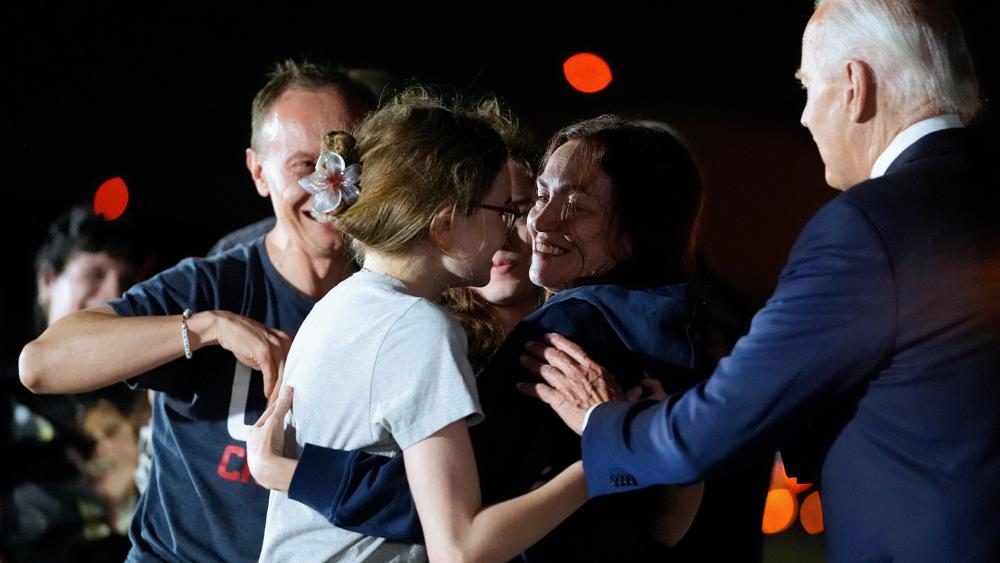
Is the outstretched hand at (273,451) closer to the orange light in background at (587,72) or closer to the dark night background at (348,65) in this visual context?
the dark night background at (348,65)

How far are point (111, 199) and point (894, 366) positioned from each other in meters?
2.70

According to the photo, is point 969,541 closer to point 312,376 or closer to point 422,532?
point 422,532

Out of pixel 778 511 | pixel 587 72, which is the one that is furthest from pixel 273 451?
pixel 778 511

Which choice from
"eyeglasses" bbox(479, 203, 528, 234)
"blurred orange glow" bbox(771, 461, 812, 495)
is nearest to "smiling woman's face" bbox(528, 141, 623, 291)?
"eyeglasses" bbox(479, 203, 528, 234)

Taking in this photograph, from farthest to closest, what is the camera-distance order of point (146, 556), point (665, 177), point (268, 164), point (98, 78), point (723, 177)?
1. point (723, 177)
2. point (98, 78)
3. point (268, 164)
4. point (146, 556)
5. point (665, 177)

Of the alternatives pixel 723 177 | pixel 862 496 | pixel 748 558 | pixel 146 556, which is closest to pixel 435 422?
pixel 862 496

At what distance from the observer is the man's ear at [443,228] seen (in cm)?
168

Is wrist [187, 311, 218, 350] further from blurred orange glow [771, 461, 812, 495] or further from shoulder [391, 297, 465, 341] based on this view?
blurred orange glow [771, 461, 812, 495]

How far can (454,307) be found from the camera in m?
2.34

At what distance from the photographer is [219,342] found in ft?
7.03

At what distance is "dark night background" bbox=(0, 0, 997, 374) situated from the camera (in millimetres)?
3492

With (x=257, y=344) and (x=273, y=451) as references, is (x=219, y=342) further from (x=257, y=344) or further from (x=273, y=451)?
(x=273, y=451)

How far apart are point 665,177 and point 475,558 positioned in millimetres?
655

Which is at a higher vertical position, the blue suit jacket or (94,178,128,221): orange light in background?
(94,178,128,221): orange light in background
